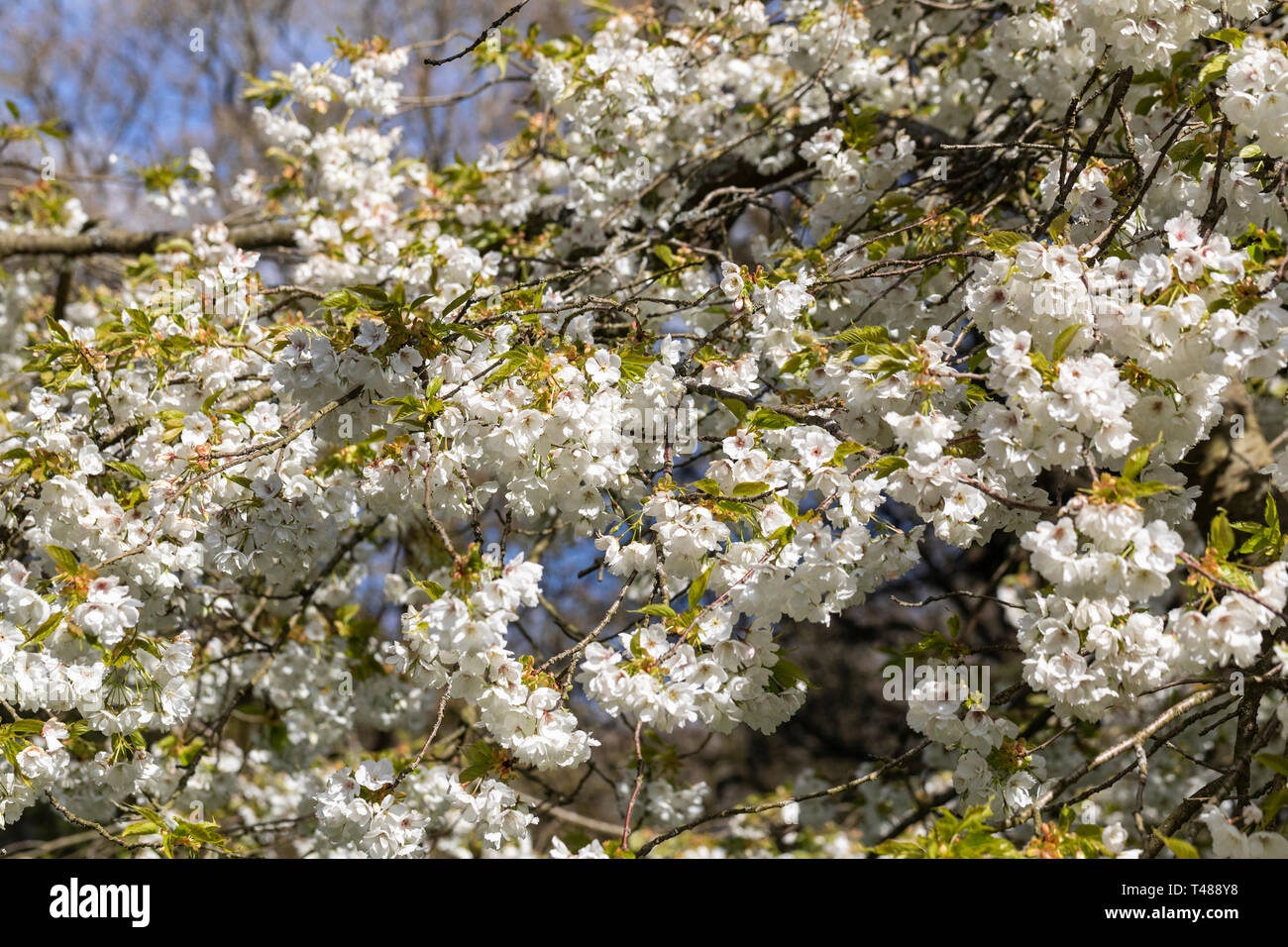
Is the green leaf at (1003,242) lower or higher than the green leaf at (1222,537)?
higher

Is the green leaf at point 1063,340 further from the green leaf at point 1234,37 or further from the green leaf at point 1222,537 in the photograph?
the green leaf at point 1234,37

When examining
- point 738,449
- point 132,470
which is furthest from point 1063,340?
point 132,470

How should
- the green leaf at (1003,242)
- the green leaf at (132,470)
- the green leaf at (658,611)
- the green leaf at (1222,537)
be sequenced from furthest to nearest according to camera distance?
the green leaf at (132,470) → the green leaf at (1003,242) → the green leaf at (658,611) → the green leaf at (1222,537)

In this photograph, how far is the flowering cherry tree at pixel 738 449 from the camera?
177 cm

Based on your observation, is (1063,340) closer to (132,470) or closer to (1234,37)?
(1234,37)

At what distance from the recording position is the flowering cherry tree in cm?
177

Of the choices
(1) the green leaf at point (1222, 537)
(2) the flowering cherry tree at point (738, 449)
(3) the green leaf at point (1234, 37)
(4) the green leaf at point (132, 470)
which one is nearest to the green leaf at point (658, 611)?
(2) the flowering cherry tree at point (738, 449)

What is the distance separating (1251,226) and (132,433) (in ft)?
9.09

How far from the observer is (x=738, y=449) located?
204 cm

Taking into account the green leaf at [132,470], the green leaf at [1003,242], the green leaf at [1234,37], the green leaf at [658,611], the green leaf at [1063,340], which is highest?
the green leaf at [1234,37]

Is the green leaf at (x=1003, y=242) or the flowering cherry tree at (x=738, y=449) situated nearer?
the flowering cherry tree at (x=738, y=449)

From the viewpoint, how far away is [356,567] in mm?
3938
